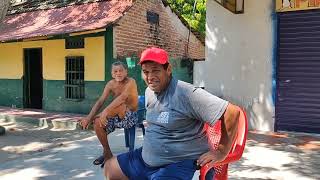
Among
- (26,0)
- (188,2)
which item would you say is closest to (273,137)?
(26,0)

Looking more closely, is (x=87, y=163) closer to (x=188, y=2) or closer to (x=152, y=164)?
(x=152, y=164)

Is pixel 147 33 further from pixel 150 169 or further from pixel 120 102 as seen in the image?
pixel 150 169

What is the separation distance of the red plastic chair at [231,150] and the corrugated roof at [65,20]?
713 centimetres

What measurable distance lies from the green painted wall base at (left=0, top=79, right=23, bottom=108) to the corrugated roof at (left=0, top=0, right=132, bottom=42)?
1.67 metres

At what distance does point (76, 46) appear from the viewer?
1168 cm

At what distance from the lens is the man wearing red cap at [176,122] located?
8.75 ft

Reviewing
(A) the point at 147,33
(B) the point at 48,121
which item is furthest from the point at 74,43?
(B) the point at 48,121

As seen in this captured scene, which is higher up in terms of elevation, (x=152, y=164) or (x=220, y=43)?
(x=220, y=43)

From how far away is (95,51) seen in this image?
11.2 metres

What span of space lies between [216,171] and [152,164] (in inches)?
18.2

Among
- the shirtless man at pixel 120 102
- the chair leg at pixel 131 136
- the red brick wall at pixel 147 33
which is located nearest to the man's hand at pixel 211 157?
the shirtless man at pixel 120 102

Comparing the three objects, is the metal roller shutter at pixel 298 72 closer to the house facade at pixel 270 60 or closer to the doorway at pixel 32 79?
the house facade at pixel 270 60

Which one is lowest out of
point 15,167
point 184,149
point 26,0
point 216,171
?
point 15,167

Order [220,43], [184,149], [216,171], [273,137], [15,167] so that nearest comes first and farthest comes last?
[184,149] < [216,171] < [15,167] < [273,137] < [220,43]
